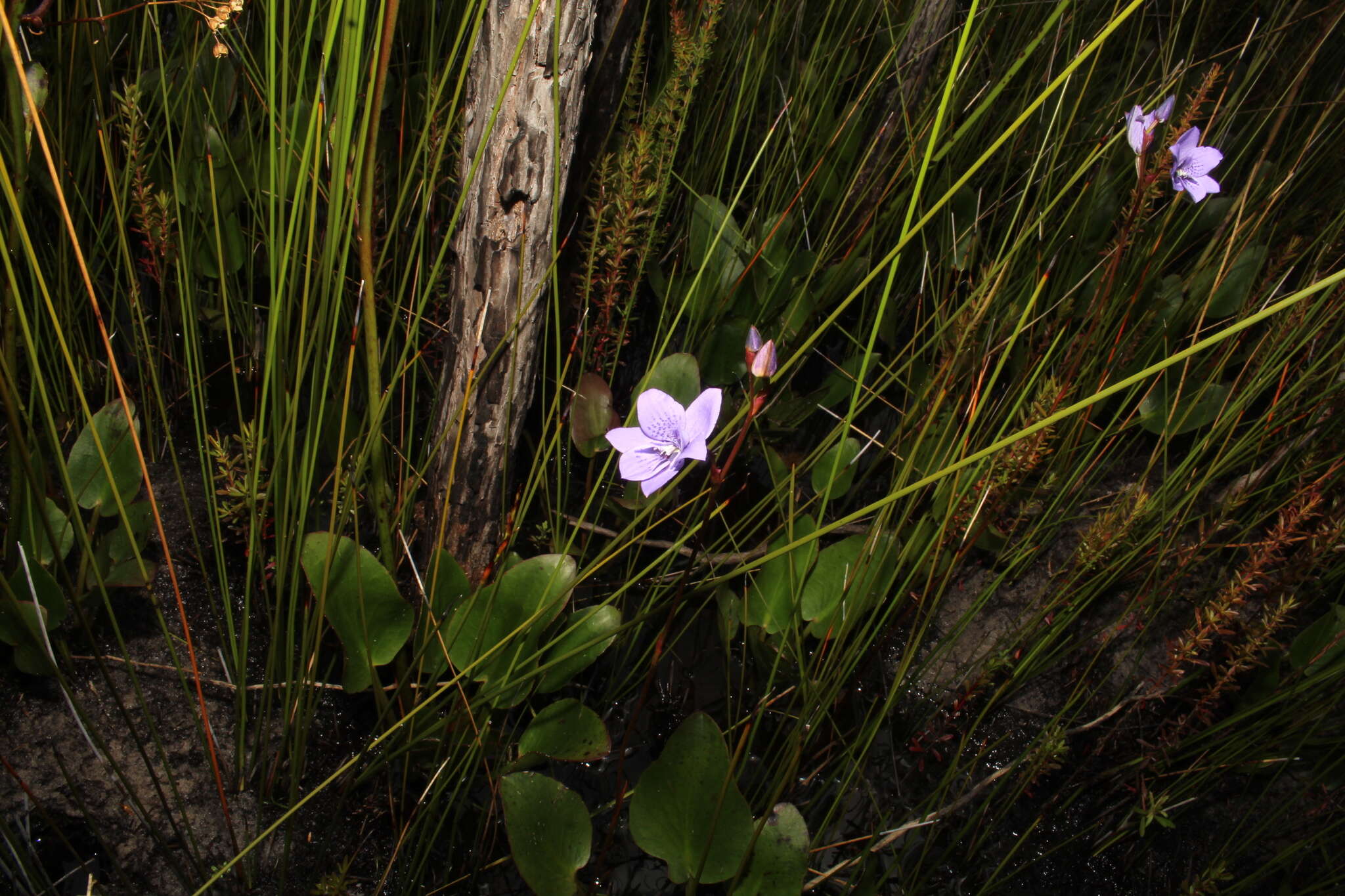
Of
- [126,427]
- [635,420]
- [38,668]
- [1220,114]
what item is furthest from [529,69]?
[1220,114]

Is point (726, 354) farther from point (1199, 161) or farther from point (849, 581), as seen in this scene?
point (1199, 161)

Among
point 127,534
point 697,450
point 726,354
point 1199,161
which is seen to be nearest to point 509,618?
point 697,450

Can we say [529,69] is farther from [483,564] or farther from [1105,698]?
[1105,698]

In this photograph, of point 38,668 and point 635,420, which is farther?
point 635,420

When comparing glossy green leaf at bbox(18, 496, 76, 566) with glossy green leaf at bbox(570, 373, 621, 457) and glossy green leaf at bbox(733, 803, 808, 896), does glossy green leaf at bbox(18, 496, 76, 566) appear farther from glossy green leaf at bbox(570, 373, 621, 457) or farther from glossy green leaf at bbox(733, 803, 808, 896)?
glossy green leaf at bbox(733, 803, 808, 896)

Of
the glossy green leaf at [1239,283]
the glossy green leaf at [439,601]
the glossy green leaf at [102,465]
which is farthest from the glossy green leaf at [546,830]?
the glossy green leaf at [1239,283]

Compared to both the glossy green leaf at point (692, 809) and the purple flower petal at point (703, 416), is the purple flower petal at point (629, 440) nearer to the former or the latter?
the purple flower petal at point (703, 416)
